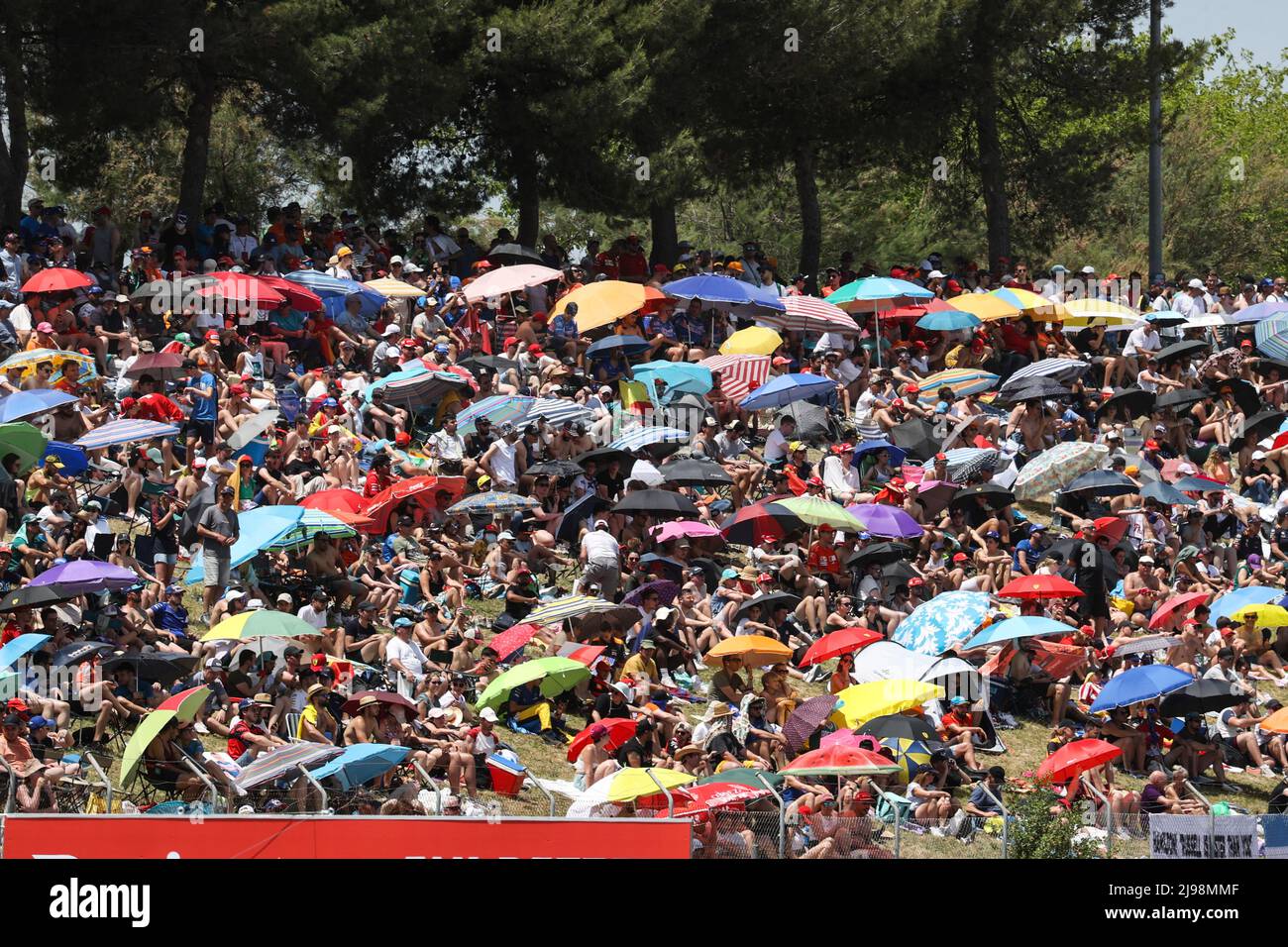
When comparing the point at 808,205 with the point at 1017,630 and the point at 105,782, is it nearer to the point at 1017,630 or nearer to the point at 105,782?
the point at 1017,630

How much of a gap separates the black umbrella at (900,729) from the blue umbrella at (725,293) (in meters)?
11.1

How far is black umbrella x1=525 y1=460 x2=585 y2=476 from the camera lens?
2098 cm

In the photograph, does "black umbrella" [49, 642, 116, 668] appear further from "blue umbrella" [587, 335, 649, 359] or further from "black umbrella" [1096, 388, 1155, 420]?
"black umbrella" [1096, 388, 1155, 420]

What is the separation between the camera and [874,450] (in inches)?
912

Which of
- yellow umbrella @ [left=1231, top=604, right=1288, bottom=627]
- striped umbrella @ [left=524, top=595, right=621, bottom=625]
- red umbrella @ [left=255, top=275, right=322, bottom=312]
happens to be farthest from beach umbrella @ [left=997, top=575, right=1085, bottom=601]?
red umbrella @ [left=255, top=275, right=322, bottom=312]

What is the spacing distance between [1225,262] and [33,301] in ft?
132

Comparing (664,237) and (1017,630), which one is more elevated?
(664,237)

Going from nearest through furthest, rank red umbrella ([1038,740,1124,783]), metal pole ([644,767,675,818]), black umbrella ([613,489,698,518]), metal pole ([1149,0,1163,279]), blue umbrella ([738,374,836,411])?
metal pole ([644,767,675,818]) < red umbrella ([1038,740,1124,783]) < black umbrella ([613,489,698,518]) < blue umbrella ([738,374,836,411]) < metal pole ([1149,0,1163,279])

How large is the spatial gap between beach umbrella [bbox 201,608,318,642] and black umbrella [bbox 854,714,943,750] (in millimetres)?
4741

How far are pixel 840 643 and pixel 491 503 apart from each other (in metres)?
4.25

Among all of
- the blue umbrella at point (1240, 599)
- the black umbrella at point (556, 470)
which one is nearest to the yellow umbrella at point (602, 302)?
the black umbrella at point (556, 470)

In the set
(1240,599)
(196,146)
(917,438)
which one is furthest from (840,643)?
(196,146)

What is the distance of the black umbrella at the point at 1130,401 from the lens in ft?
83.5

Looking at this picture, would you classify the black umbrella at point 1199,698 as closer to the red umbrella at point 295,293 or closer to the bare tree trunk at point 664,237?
the red umbrella at point 295,293
